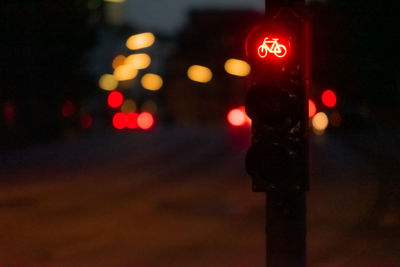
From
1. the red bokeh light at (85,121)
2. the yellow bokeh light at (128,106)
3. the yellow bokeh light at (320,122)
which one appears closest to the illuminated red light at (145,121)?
the red bokeh light at (85,121)

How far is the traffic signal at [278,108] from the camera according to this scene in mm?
6957

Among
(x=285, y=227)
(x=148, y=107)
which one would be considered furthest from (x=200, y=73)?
(x=285, y=227)

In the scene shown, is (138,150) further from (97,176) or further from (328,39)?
(328,39)

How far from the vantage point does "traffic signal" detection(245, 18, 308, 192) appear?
6957 mm

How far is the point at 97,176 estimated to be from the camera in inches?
1107

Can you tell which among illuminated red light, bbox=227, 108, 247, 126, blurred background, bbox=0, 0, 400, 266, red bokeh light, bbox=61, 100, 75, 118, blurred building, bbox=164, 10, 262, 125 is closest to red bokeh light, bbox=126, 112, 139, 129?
blurred building, bbox=164, 10, 262, 125

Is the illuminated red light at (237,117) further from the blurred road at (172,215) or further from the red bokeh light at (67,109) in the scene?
the red bokeh light at (67,109)

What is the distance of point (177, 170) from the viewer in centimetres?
3083

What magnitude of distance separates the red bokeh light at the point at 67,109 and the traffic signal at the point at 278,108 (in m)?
44.6

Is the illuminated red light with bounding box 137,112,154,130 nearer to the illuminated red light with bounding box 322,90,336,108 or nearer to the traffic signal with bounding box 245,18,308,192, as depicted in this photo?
the illuminated red light with bounding box 322,90,336,108

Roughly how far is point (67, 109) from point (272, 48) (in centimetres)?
4836

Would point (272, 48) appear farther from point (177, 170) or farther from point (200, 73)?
point (200, 73)

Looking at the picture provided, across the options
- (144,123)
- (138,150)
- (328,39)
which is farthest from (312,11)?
(144,123)

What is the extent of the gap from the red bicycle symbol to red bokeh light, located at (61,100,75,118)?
147 feet
